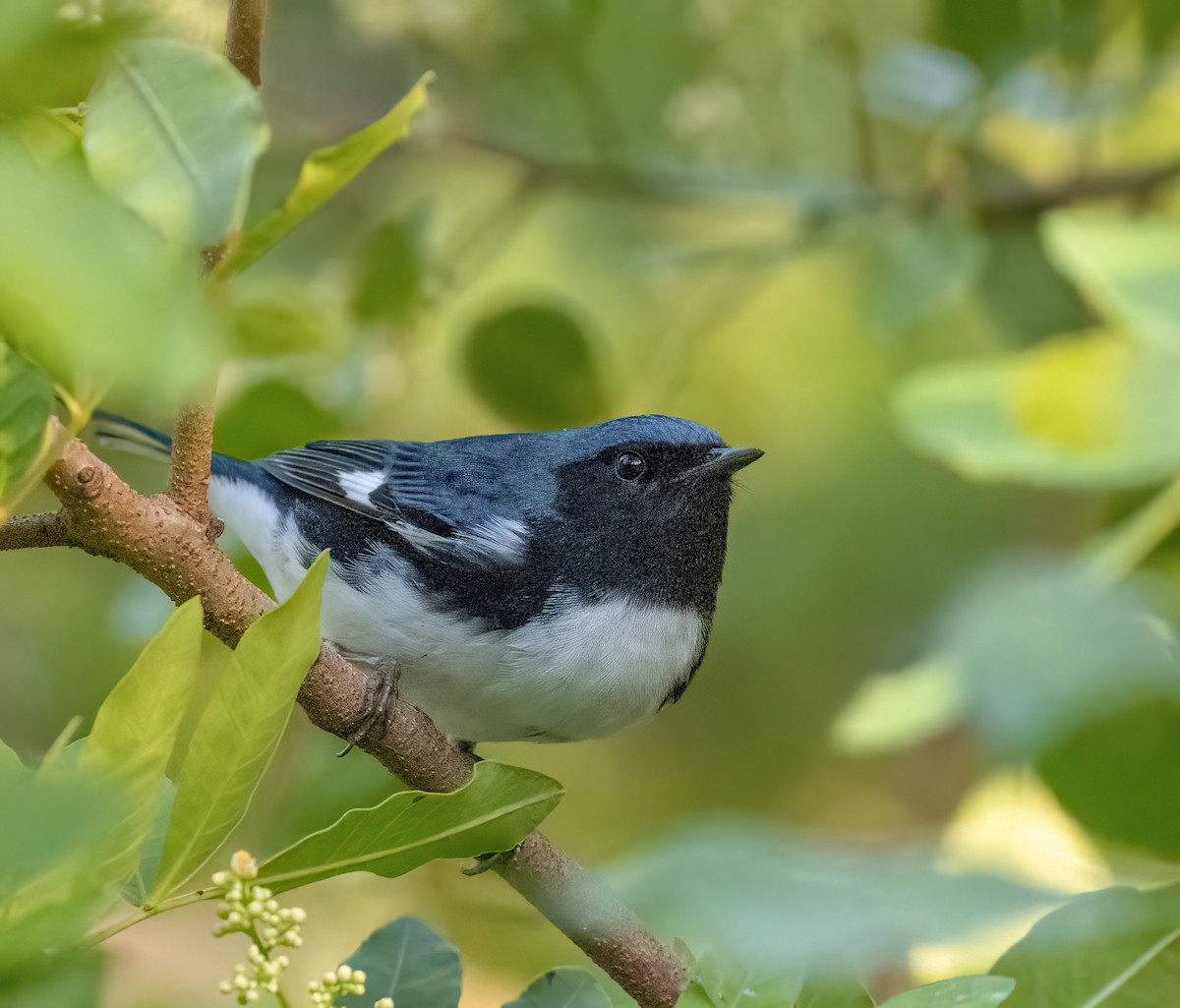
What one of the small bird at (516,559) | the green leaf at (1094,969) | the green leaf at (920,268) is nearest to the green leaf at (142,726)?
the green leaf at (1094,969)

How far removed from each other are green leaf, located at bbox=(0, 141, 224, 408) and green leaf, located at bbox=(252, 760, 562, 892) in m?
0.74

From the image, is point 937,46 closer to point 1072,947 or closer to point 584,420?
point 584,420

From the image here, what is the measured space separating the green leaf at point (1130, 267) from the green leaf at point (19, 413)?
980mm

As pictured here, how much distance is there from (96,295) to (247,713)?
0.68 m

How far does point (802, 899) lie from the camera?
0.76 meters

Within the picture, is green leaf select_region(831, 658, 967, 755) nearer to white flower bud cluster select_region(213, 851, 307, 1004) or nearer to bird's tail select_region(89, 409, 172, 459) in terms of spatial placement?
white flower bud cluster select_region(213, 851, 307, 1004)

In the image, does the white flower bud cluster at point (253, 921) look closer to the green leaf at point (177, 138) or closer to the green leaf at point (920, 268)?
the green leaf at point (177, 138)

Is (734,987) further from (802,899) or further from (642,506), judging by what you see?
(642,506)

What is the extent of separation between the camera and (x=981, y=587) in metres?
0.96

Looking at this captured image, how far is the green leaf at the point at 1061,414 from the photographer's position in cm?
105

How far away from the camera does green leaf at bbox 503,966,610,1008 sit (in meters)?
1.53

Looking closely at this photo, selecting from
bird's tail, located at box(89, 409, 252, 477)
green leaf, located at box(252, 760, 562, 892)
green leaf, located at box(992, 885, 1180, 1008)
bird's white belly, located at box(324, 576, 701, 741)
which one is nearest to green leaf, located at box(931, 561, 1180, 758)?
green leaf, located at box(992, 885, 1180, 1008)

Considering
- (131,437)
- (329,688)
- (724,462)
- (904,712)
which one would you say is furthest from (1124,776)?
(131,437)

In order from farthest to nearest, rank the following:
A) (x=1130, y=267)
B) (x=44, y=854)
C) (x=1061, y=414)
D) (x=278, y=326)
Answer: (x=1130, y=267), (x=278, y=326), (x=1061, y=414), (x=44, y=854)
